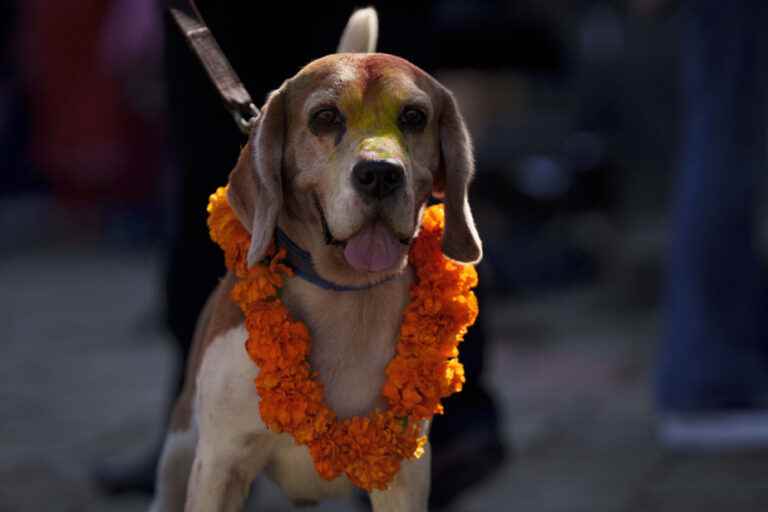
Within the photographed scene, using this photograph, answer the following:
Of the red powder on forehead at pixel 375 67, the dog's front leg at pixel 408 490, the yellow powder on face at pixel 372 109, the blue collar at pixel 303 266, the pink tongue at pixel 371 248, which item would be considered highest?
the red powder on forehead at pixel 375 67

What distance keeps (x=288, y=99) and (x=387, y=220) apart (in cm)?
33

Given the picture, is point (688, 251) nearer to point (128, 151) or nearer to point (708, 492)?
point (708, 492)

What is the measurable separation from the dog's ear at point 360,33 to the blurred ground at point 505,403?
1.55 meters

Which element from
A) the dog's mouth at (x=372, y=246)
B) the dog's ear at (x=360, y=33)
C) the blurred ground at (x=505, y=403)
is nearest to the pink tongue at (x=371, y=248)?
the dog's mouth at (x=372, y=246)

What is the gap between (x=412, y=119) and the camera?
2584mm

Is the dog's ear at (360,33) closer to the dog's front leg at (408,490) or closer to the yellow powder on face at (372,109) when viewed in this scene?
the yellow powder on face at (372,109)

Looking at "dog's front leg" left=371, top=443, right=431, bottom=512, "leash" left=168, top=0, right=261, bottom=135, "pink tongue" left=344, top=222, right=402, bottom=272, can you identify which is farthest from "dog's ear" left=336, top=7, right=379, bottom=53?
"dog's front leg" left=371, top=443, right=431, bottom=512

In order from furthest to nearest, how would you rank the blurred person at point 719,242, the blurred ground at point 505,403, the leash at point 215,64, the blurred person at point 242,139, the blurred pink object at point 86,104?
the blurred pink object at point 86,104
the blurred person at point 719,242
the blurred ground at point 505,403
the blurred person at point 242,139
the leash at point 215,64

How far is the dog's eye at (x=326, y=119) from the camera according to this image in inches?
100

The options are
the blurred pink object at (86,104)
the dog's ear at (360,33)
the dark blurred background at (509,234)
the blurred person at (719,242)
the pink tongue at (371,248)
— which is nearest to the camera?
the pink tongue at (371,248)

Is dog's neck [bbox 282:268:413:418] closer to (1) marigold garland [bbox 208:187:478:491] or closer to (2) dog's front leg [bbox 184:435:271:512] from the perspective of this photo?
(1) marigold garland [bbox 208:187:478:491]

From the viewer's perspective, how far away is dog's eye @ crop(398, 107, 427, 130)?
257 centimetres

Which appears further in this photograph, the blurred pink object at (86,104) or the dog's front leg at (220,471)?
the blurred pink object at (86,104)

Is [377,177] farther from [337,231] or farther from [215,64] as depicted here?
[215,64]
